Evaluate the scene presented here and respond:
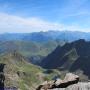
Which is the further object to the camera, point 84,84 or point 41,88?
point 41,88

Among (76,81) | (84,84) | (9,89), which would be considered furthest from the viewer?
(9,89)

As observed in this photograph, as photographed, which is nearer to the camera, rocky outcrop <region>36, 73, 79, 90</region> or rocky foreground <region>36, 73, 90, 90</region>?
rocky foreground <region>36, 73, 90, 90</region>

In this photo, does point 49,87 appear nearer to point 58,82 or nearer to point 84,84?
point 58,82

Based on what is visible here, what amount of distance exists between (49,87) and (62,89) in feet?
15.1

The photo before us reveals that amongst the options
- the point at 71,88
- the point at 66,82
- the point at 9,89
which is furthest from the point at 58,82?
the point at 9,89

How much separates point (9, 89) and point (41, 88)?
622cm

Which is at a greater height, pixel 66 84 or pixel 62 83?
pixel 62 83

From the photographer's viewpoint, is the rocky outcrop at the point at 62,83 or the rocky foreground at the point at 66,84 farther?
the rocky outcrop at the point at 62,83

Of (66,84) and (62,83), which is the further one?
(62,83)

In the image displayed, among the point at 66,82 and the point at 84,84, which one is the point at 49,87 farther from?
the point at 84,84

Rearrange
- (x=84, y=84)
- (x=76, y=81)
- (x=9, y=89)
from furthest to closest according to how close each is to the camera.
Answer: (x=9, y=89) < (x=76, y=81) < (x=84, y=84)

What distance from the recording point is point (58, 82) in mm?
50688

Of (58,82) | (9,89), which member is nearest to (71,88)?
(58,82)

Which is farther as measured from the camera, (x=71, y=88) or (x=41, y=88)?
(x=41, y=88)
